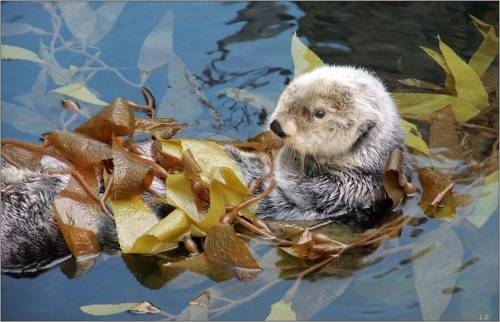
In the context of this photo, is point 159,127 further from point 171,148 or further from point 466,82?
point 466,82

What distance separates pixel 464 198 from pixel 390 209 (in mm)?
301

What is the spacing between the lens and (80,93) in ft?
12.5

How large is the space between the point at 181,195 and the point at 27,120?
3.57 feet

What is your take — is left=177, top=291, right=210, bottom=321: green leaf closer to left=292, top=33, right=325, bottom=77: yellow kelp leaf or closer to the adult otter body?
the adult otter body

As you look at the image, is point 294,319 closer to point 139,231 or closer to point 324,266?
point 324,266

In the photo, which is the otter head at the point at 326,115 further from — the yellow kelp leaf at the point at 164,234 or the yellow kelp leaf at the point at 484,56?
the yellow kelp leaf at the point at 484,56

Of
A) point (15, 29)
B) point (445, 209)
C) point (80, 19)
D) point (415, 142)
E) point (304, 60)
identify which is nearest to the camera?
point (445, 209)

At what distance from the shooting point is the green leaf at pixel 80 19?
4324 millimetres

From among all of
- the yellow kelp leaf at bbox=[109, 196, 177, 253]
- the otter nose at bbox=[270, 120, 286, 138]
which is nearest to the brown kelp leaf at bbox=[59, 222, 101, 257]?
the yellow kelp leaf at bbox=[109, 196, 177, 253]

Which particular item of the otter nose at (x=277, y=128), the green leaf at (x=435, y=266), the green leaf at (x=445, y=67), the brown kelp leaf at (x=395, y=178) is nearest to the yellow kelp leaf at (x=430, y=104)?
the green leaf at (x=445, y=67)

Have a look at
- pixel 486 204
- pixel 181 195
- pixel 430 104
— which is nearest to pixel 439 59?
pixel 430 104

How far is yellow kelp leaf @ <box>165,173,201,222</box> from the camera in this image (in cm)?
303

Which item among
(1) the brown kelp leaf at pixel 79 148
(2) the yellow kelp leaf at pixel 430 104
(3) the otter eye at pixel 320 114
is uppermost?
(3) the otter eye at pixel 320 114

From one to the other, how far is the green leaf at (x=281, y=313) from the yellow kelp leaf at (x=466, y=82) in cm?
141
